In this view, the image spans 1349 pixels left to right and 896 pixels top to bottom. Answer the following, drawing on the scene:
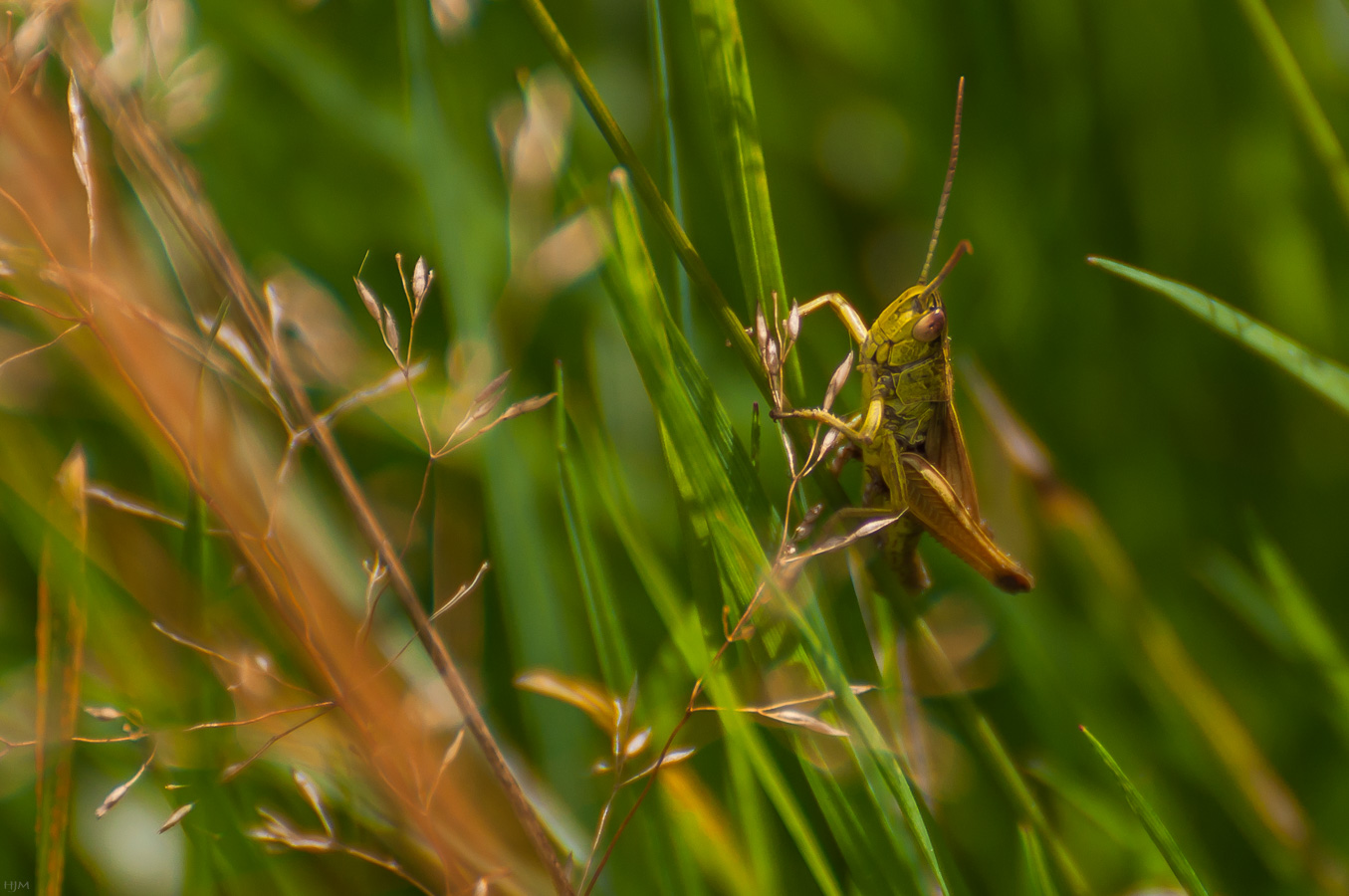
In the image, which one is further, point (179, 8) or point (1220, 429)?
point (1220, 429)

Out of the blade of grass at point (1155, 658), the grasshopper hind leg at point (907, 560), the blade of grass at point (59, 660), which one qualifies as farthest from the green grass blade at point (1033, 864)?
the blade of grass at point (59, 660)

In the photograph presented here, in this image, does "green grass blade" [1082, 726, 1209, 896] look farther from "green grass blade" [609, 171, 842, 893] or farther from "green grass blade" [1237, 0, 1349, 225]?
"green grass blade" [1237, 0, 1349, 225]

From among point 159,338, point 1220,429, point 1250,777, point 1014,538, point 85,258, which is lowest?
point 1250,777

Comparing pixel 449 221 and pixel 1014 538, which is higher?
pixel 449 221

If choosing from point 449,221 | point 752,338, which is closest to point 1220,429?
point 752,338

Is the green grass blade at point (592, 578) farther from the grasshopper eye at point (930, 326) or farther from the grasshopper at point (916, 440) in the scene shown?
the grasshopper eye at point (930, 326)

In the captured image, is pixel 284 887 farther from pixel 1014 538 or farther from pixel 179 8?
pixel 1014 538

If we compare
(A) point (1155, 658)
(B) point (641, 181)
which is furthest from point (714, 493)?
(A) point (1155, 658)
